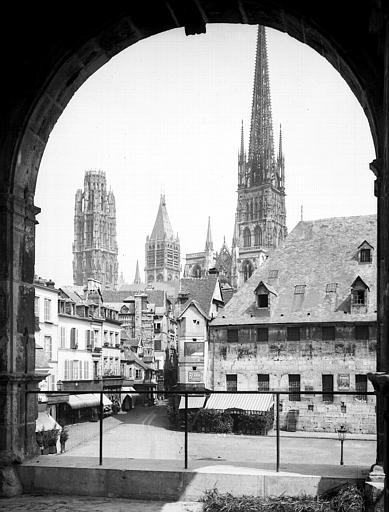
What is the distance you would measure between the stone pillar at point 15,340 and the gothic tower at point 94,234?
400 feet

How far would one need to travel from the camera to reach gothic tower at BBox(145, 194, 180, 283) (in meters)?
129

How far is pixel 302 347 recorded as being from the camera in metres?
28.2

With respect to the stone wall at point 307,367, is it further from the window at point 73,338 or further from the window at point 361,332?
the window at point 73,338

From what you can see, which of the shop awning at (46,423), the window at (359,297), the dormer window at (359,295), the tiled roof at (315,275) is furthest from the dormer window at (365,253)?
the shop awning at (46,423)

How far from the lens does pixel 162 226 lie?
Answer: 434 feet

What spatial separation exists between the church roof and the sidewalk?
124 meters

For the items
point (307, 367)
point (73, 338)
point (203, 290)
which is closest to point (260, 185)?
point (203, 290)

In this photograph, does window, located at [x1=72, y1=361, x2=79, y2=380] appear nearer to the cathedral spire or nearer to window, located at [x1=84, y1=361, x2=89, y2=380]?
window, located at [x1=84, y1=361, x2=89, y2=380]

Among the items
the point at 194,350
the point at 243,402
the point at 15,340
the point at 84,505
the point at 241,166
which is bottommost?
the point at 243,402

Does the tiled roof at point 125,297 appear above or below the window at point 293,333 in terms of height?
above

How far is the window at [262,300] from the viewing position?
29.3 meters

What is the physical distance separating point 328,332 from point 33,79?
23903mm

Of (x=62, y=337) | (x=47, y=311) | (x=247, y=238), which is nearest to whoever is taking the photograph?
(x=47, y=311)

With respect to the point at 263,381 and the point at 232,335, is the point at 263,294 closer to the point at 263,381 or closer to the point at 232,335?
the point at 232,335
